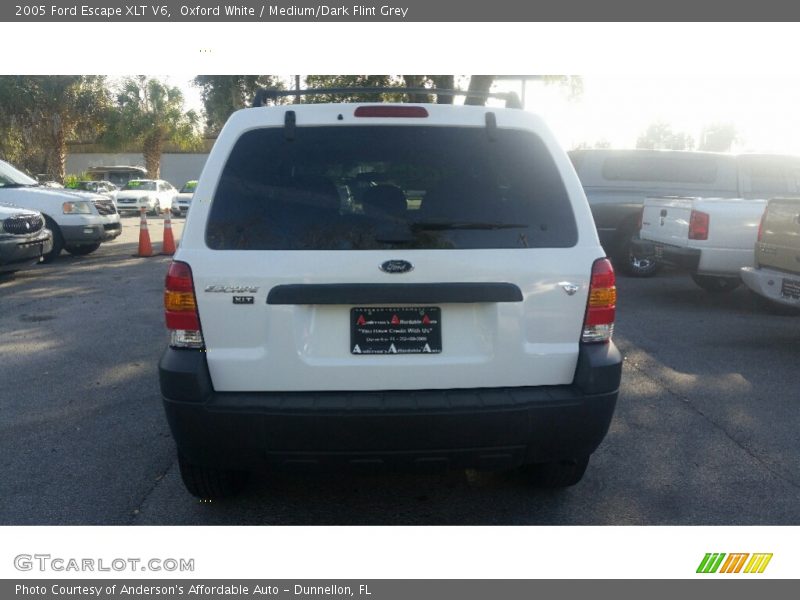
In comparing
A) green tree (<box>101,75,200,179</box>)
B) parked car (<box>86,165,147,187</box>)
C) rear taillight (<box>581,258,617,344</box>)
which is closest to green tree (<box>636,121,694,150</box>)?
green tree (<box>101,75,200,179</box>)

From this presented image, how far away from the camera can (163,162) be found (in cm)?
4934

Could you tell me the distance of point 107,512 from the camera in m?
3.34

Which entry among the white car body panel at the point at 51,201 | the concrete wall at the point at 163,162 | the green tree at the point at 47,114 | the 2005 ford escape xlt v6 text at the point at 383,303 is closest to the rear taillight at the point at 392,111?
the 2005 ford escape xlt v6 text at the point at 383,303

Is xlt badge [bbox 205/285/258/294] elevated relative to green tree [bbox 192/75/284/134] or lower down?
lower down

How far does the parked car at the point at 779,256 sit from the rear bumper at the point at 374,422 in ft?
15.0

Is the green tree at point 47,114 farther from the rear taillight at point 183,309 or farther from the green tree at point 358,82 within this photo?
the rear taillight at point 183,309

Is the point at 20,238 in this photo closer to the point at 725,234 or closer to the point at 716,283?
the point at 725,234

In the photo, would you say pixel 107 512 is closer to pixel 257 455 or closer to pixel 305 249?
pixel 257 455

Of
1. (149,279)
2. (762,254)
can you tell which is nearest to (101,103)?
(149,279)

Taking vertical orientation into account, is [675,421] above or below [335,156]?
below

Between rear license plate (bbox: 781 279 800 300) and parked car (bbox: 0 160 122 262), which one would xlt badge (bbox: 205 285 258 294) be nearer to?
rear license plate (bbox: 781 279 800 300)

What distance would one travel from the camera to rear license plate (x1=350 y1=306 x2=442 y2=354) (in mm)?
2846

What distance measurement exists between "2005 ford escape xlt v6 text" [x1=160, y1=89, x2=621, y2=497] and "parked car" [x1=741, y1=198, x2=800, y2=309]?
4422mm

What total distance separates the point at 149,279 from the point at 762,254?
8.61m
